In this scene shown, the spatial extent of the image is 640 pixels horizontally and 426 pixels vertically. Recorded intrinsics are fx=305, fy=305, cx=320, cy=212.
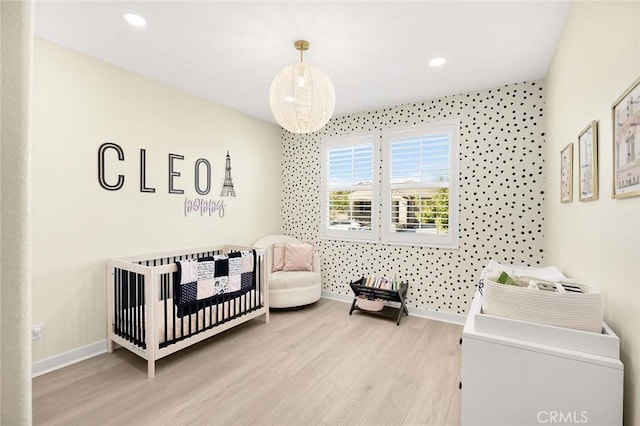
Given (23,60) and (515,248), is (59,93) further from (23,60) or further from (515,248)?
(515,248)

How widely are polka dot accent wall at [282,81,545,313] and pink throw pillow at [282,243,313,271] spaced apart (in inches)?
20.7

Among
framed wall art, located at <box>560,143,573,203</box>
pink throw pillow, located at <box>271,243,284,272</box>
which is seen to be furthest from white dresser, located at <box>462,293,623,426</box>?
pink throw pillow, located at <box>271,243,284,272</box>

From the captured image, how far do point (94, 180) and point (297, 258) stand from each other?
231 centimetres

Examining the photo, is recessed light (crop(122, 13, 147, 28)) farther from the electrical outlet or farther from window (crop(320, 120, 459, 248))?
window (crop(320, 120, 459, 248))

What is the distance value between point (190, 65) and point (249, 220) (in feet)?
6.46

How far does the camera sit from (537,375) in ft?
3.62

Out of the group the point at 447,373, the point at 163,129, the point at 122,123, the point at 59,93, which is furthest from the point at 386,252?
the point at 59,93

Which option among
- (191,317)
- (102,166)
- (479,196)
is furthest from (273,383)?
(479,196)

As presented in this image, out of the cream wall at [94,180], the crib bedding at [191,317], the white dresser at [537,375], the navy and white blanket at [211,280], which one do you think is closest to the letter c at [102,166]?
the cream wall at [94,180]

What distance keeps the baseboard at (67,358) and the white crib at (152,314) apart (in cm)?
8

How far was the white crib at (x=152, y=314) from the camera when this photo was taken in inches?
87.7

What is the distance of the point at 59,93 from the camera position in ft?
7.64

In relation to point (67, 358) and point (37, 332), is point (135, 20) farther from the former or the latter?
point (67, 358)

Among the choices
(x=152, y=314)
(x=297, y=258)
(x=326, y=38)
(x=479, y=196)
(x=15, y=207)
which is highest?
(x=326, y=38)
